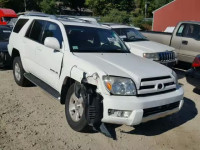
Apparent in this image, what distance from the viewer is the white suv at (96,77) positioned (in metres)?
3.61

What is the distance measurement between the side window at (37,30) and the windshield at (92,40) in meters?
0.96

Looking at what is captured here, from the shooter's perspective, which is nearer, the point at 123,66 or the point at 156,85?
the point at 156,85

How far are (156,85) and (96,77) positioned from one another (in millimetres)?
961

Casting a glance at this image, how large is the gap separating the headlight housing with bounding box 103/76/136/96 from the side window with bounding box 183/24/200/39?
232 inches

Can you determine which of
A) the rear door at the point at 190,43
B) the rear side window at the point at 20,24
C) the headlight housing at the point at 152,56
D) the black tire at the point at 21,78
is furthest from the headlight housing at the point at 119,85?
the rear door at the point at 190,43

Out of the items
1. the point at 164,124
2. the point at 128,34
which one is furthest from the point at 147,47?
the point at 164,124

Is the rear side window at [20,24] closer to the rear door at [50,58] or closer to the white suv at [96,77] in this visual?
the white suv at [96,77]

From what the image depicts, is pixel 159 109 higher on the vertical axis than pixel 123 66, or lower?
lower

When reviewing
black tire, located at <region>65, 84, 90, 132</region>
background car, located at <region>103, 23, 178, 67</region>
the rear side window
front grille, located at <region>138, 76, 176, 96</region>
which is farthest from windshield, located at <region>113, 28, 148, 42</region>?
black tire, located at <region>65, 84, 90, 132</region>

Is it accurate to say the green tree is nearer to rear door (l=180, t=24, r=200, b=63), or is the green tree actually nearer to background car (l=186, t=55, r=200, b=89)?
rear door (l=180, t=24, r=200, b=63)

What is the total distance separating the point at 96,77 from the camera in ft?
12.0

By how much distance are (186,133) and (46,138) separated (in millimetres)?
2399

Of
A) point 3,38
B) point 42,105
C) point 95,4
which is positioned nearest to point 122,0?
point 95,4

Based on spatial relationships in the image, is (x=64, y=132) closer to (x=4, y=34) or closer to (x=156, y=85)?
(x=156, y=85)
